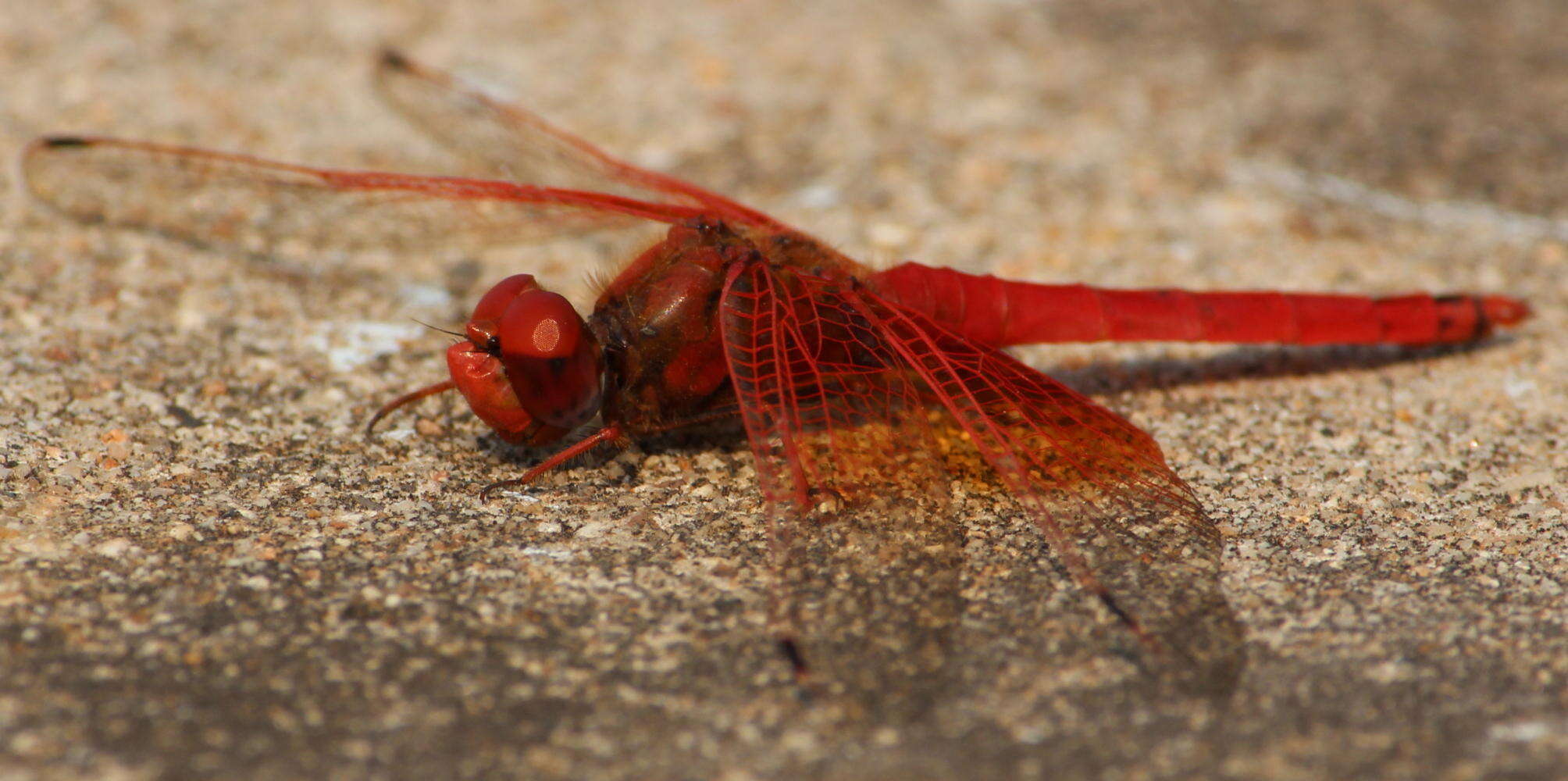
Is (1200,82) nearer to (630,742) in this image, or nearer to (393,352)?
(393,352)

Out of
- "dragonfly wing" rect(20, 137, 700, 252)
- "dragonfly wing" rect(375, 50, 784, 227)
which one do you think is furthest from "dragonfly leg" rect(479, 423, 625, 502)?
"dragonfly wing" rect(20, 137, 700, 252)

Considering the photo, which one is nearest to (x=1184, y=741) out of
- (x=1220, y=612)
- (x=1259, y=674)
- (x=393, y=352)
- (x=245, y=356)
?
(x=1259, y=674)

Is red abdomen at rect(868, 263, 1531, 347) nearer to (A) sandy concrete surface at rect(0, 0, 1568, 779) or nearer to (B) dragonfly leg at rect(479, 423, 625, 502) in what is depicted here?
(A) sandy concrete surface at rect(0, 0, 1568, 779)

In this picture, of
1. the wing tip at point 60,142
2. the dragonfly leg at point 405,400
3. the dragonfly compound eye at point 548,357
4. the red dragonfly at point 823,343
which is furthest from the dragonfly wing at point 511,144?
the wing tip at point 60,142

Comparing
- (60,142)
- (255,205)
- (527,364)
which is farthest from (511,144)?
(527,364)

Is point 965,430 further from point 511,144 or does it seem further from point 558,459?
point 511,144

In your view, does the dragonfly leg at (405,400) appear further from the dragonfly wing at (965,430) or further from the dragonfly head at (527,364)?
the dragonfly wing at (965,430)
